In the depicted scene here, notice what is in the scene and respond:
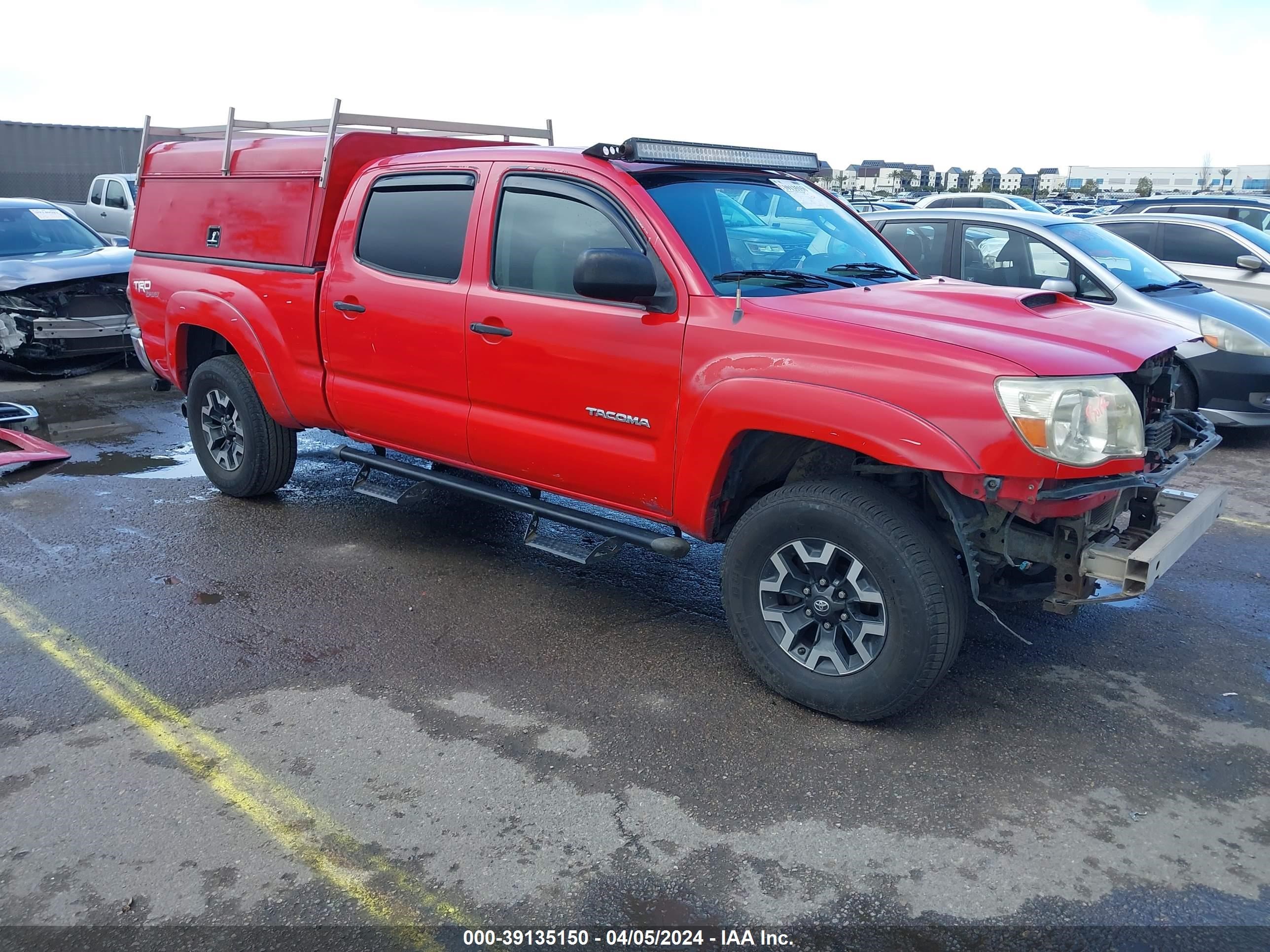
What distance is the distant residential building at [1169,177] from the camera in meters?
66.9

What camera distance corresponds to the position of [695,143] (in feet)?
14.4

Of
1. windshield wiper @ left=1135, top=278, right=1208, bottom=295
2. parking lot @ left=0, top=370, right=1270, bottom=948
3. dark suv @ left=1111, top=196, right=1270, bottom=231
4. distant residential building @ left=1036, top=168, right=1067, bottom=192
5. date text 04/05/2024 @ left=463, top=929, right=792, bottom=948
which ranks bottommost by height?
date text 04/05/2024 @ left=463, top=929, right=792, bottom=948

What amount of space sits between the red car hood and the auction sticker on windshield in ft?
2.30

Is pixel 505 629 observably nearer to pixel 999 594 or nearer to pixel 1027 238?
pixel 999 594

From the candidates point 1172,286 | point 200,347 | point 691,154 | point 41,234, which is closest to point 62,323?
point 41,234

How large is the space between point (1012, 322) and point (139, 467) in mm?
5973

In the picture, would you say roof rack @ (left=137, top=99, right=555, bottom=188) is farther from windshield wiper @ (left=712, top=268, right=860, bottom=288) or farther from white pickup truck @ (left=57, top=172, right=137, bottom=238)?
white pickup truck @ (left=57, top=172, right=137, bottom=238)

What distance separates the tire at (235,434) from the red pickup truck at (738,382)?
303mm

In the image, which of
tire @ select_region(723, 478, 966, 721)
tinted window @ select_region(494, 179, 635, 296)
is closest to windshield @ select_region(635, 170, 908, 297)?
tinted window @ select_region(494, 179, 635, 296)

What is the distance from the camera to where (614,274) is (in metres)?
3.81

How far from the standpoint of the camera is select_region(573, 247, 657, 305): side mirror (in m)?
3.82

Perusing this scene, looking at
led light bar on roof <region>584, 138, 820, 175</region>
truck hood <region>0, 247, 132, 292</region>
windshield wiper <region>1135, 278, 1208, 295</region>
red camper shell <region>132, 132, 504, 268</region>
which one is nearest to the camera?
led light bar on roof <region>584, 138, 820, 175</region>

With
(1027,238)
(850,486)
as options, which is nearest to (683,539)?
(850,486)

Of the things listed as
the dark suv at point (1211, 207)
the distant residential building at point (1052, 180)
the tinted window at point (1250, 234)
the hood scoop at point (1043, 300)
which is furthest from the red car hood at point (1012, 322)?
the distant residential building at point (1052, 180)
